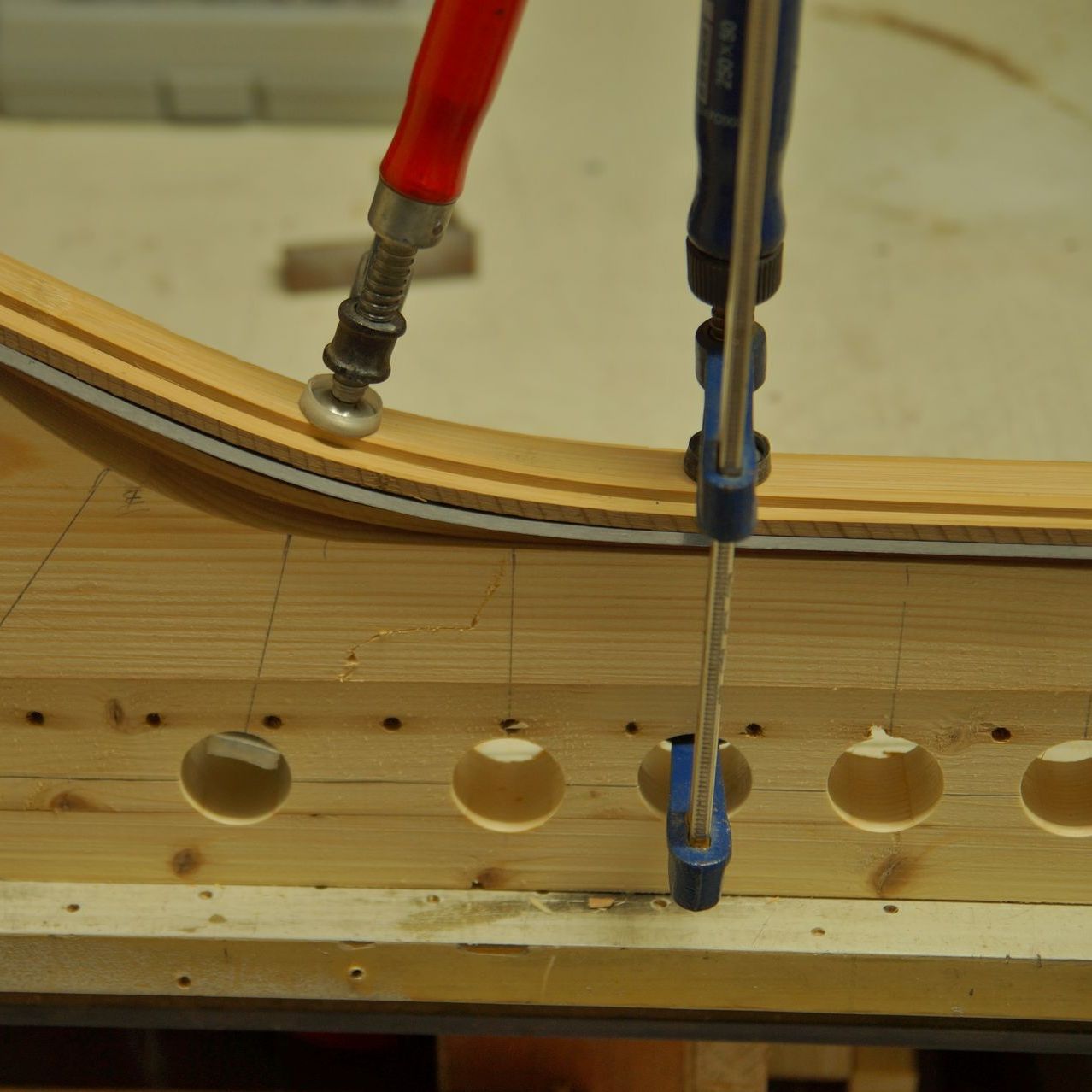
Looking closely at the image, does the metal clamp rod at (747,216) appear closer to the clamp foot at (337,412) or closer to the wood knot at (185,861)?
the clamp foot at (337,412)

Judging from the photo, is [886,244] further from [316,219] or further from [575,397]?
[316,219]

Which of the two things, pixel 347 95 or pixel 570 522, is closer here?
pixel 570 522

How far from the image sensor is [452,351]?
4.58 feet

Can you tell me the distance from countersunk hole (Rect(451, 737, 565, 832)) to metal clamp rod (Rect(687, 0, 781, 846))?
149mm

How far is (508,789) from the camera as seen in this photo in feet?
2.85

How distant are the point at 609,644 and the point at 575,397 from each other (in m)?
0.62

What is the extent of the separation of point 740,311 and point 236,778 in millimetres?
469

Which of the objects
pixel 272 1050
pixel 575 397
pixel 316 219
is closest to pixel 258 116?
pixel 316 219

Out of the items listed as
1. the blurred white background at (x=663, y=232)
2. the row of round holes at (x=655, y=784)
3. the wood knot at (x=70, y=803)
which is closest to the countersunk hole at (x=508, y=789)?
the row of round holes at (x=655, y=784)

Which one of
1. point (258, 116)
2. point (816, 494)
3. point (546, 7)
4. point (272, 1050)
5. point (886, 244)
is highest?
point (546, 7)

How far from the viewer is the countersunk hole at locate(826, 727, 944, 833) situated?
0.82 metres

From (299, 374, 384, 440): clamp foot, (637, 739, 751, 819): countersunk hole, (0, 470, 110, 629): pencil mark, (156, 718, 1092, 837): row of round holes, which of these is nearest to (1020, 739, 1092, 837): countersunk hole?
(156, 718, 1092, 837): row of round holes

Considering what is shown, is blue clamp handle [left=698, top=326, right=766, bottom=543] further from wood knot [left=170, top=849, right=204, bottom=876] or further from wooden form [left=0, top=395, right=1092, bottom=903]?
wood knot [left=170, top=849, right=204, bottom=876]

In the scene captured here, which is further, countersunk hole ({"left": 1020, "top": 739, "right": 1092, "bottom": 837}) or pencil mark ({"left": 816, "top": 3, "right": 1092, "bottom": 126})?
pencil mark ({"left": 816, "top": 3, "right": 1092, "bottom": 126})
